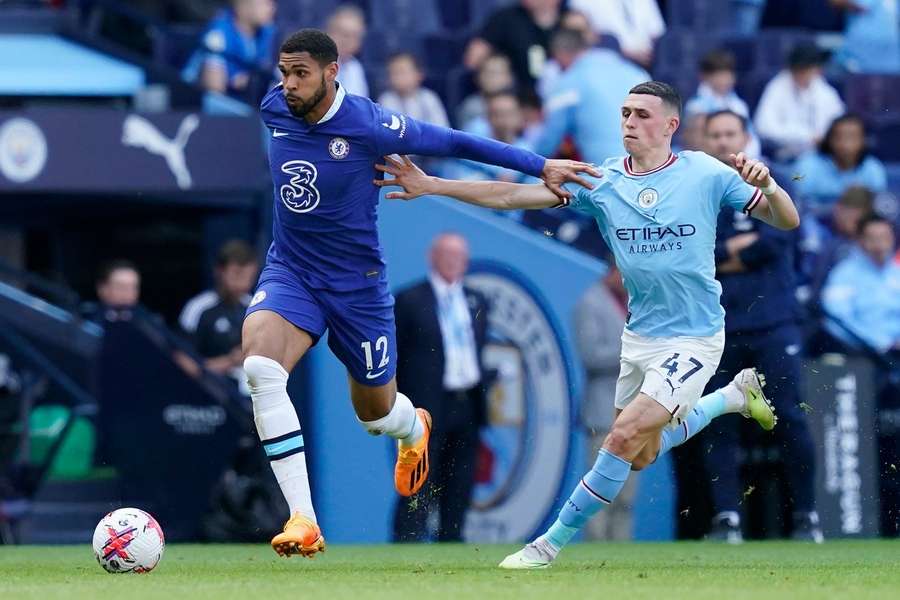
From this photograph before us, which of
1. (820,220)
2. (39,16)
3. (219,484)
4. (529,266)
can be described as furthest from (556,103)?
(39,16)

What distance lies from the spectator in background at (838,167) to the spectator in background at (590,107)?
2.10m

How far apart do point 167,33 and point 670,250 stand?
25.5 ft

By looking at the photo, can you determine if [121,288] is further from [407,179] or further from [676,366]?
[676,366]

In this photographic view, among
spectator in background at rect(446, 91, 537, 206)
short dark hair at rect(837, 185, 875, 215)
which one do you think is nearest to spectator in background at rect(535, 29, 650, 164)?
spectator in background at rect(446, 91, 537, 206)

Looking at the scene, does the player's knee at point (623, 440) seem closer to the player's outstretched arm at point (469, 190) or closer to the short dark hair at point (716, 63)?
the player's outstretched arm at point (469, 190)

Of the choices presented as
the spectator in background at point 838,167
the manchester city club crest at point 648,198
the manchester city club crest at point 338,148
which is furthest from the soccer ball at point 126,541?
the spectator in background at point 838,167

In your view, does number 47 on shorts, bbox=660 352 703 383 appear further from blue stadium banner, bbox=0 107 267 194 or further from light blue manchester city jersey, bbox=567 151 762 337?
blue stadium banner, bbox=0 107 267 194

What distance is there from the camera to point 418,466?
10.7 m

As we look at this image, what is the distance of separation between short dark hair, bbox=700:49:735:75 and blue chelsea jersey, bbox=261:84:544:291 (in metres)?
6.14

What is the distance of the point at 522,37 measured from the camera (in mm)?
15906

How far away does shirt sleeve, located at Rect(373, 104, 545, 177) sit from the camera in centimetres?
943

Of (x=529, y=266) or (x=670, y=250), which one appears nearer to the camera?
(x=670, y=250)

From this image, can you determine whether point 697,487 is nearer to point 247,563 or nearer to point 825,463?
point 825,463

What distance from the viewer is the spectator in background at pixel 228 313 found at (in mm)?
13906
